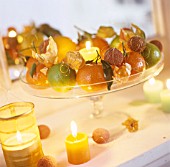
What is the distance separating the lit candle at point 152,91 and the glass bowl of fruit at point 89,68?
0.15 metres

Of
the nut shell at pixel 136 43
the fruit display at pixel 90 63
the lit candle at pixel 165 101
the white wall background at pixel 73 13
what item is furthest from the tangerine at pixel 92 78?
the white wall background at pixel 73 13

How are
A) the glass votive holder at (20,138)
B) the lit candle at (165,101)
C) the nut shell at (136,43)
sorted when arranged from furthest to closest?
the lit candle at (165,101)
the nut shell at (136,43)
the glass votive holder at (20,138)

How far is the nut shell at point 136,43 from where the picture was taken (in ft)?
3.03

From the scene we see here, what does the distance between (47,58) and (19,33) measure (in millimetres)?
276

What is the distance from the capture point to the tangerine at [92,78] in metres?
0.88

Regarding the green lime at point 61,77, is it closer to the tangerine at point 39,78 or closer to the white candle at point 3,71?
the tangerine at point 39,78

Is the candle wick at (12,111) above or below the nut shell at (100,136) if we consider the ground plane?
above

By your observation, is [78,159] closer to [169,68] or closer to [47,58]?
[47,58]

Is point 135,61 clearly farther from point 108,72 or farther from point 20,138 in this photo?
point 20,138

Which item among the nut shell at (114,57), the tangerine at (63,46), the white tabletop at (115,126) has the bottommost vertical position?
the white tabletop at (115,126)

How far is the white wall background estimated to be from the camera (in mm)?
1138

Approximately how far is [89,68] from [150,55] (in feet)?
0.59

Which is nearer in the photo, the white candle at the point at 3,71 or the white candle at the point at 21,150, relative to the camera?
the white candle at the point at 21,150

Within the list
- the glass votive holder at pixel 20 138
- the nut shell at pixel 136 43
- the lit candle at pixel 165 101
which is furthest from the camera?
the lit candle at pixel 165 101
